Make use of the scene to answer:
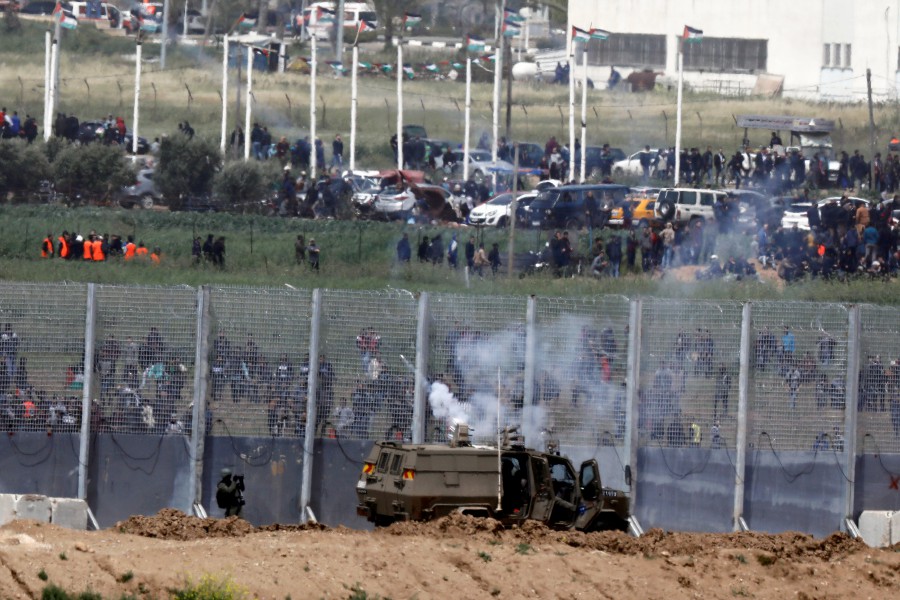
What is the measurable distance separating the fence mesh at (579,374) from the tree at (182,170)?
105 ft

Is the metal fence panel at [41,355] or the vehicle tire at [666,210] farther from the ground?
the vehicle tire at [666,210]

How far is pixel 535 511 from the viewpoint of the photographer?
18.0 m

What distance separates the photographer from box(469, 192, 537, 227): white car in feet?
156

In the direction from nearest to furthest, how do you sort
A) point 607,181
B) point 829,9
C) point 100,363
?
1. point 100,363
2. point 607,181
3. point 829,9

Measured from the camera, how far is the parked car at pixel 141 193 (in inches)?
1959

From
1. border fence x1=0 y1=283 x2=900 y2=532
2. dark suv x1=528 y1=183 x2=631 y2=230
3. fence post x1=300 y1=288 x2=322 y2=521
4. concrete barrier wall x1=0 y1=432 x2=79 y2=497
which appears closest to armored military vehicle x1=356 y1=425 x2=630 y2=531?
fence post x1=300 y1=288 x2=322 y2=521

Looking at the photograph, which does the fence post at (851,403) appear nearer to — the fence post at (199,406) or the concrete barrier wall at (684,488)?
the concrete barrier wall at (684,488)

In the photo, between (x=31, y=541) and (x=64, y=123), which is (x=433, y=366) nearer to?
(x=31, y=541)

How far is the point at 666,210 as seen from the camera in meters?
48.0

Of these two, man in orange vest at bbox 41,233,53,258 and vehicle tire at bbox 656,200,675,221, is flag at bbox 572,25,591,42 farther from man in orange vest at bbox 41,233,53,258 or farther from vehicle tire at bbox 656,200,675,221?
man in orange vest at bbox 41,233,53,258

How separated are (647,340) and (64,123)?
127 feet

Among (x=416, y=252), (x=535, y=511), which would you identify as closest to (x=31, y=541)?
(x=535, y=511)

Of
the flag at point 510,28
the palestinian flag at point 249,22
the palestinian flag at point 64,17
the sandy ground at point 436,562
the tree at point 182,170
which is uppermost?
the palestinian flag at point 249,22

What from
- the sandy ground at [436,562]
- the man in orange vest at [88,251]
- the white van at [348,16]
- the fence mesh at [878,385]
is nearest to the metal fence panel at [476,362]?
the sandy ground at [436,562]
